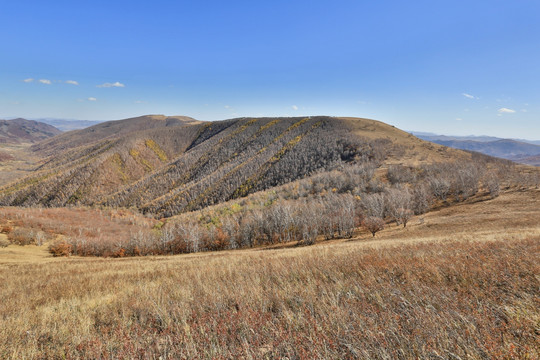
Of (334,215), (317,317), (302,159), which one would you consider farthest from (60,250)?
(302,159)

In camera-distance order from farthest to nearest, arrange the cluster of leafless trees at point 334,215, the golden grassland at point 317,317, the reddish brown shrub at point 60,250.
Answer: the cluster of leafless trees at point 334,215 → the reddish brown shrub at point 60,250 → the golden grassland at point 317,317

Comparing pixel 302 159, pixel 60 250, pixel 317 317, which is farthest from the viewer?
pixel 302 159

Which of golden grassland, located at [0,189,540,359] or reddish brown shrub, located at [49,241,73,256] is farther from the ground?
golden grassland, located at [0,189,540,359]

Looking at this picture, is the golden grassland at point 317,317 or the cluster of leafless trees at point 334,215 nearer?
the golden grassland at point 317,317

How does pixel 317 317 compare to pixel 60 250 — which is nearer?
pixel 317 317

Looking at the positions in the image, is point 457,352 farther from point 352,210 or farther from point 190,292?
point 352,210

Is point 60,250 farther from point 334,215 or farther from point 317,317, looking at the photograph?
point 317,317

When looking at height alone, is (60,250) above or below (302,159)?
below

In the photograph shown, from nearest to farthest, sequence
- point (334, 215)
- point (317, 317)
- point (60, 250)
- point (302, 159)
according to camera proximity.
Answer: point (317, 317)
point (60, 250)
point (334, 215)
point (302, 159)

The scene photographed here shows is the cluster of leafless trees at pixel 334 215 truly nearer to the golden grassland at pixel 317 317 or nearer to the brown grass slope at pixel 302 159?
the brown grass slope at pixel 302 159

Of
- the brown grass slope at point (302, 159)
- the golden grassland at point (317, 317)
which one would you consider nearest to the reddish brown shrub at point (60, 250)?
the golden grassland at point (317, 317)

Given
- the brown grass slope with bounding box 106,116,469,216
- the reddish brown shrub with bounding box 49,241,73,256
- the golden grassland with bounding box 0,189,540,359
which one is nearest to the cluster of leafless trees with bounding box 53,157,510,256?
the reddish brown shrub with bounding box 49,241,73,256

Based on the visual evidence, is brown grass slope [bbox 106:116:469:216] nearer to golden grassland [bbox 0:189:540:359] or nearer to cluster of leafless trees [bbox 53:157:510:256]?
cluster of leafless trees [bbox 53:157:510:256]

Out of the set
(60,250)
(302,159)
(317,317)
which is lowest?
(60,250)
